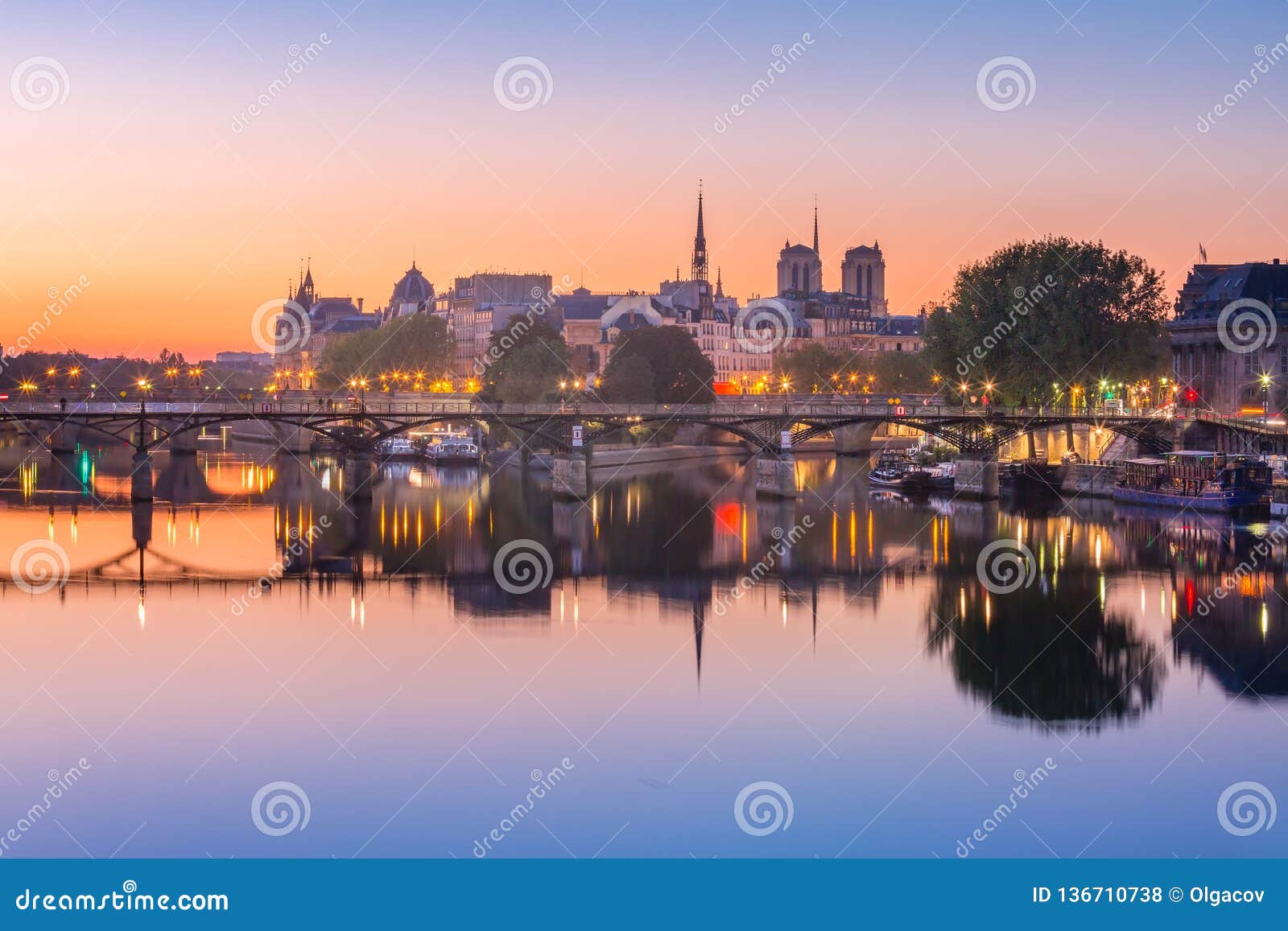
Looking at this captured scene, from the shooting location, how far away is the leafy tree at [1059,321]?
8381 cm

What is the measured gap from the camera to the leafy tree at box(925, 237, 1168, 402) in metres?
83.8

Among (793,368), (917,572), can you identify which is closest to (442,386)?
(793,368)

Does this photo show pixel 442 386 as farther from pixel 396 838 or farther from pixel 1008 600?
pixel 396 838

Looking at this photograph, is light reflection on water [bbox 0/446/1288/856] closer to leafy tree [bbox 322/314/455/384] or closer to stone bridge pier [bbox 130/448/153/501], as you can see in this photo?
stone bridge pier [bbox 130/448/153/501]

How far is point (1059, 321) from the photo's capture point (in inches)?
3290

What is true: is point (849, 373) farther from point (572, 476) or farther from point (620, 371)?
point (572, 476)

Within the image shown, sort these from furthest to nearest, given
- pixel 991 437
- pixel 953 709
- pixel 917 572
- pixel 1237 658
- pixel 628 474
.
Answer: pixel 628 474
pixel 991 437
pixel 917 572
pixel 1237 658
pixel 953 709

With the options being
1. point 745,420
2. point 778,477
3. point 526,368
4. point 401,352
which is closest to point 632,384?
point 526,368

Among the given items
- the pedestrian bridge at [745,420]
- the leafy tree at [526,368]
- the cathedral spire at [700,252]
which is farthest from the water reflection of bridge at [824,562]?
the cathedral spire at [700,252]

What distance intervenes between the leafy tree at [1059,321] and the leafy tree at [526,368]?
26730 millimetres

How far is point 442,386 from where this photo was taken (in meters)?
147

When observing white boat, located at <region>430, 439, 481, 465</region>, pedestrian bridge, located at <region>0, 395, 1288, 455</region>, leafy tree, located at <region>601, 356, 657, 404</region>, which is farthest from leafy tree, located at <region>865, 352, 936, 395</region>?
pedestrian bridge, located at <region>0, 395, 1288, 455</region>

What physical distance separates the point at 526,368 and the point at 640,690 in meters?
73.2

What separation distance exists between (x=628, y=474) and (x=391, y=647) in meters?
51.8
